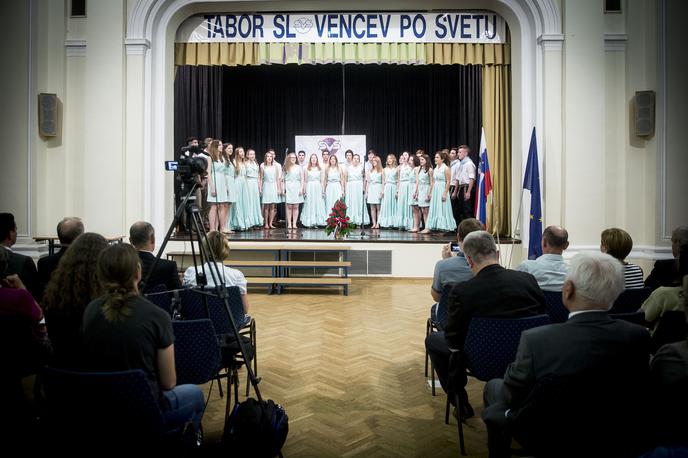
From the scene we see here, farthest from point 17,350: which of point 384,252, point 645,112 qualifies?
point 645,112

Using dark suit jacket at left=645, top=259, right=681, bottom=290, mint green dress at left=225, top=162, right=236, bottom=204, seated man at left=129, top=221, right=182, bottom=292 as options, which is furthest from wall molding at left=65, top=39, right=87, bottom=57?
dark suit jacket at left=645, top=259, right=681, bottom=290

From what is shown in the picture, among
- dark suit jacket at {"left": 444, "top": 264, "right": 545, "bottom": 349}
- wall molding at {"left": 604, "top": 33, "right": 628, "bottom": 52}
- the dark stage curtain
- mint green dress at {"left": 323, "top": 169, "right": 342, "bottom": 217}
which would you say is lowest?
dark suit jacket at {"left": 444, "top": 264, "right": 545, "bottom": 349}

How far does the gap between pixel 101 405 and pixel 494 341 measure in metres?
1.49

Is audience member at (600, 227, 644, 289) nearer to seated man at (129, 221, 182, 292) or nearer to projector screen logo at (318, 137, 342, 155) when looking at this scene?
seated man at (129, 221, 182, 292)

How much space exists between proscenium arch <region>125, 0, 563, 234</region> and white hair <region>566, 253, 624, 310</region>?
17.5ft

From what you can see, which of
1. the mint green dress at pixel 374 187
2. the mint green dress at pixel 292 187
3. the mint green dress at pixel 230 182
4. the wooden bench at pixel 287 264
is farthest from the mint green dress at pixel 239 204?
the mint green dress at pixel 374 187

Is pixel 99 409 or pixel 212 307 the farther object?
pixel 212 307

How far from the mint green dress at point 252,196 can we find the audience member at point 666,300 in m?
7.73

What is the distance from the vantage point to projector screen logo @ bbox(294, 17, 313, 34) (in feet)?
24.6

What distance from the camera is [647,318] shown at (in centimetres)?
254

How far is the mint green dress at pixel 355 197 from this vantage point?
1032 cm

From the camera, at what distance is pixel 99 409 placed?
161 centimetres

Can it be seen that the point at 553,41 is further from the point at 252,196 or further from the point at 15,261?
the point at 15,261

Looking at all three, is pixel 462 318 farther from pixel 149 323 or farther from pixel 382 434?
pixel 149 323
